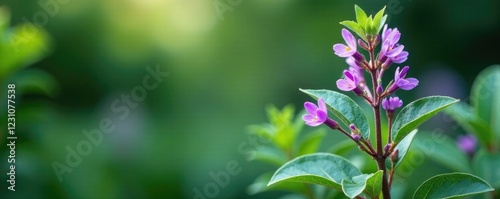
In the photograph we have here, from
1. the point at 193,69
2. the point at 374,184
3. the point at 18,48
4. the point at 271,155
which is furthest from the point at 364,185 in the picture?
the point at 193,69

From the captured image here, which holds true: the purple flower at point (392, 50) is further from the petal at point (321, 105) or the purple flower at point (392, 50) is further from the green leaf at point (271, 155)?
the green leaf at point (271, 155)

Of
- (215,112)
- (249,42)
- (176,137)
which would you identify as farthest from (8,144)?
(249,42)

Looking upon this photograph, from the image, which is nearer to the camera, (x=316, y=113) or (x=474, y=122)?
(x=316, y=113)

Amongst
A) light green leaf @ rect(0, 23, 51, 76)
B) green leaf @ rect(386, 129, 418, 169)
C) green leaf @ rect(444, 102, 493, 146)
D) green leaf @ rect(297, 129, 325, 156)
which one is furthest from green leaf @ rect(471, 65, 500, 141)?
light green leaf @ rect(0, 23, 51, 76)

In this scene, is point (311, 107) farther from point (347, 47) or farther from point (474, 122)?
point (474, 122)
